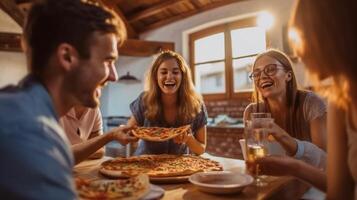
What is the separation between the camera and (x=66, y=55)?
74cm

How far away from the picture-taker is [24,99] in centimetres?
63

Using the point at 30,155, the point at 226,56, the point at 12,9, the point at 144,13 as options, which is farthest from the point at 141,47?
the point at 30,155

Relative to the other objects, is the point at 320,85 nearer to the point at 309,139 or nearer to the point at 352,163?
the point at 352,163

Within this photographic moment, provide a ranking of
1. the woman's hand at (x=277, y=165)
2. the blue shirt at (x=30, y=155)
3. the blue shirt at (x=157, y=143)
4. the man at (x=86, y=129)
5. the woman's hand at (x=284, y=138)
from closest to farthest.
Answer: the blue shirt at (x=30, y=155)
the woman's hand at (x=277, y=165)
the woman's hand at (x=284, y=138)
the man at (x=86, y=129)
the blue shirt at (x=157, y=143)

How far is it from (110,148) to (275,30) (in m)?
3.83

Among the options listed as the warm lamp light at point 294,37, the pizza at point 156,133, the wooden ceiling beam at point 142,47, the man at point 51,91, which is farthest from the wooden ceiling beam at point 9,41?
the warm lamp light at point 294,37

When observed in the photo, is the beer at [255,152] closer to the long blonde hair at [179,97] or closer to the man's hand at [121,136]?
the man's hand at [121,136]

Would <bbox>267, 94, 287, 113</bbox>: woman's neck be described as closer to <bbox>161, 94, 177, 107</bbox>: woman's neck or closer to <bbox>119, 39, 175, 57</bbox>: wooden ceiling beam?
<bbox>161, 94, 177, 107</bbox>: woman's neck

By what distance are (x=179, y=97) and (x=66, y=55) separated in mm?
1546

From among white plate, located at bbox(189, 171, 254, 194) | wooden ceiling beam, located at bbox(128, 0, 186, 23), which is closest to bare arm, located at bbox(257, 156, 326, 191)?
white plate, located at bbox(189, 171, 254, 194)

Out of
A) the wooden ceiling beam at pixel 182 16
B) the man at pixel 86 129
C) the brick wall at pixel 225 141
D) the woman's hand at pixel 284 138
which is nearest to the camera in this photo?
the woman's hand at pixel 284 138

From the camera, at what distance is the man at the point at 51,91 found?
1.80 ft

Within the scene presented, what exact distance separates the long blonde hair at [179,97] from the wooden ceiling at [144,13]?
8.57 ft

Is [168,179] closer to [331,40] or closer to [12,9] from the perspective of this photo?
[331,40]
